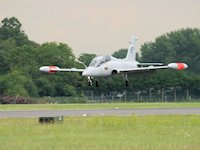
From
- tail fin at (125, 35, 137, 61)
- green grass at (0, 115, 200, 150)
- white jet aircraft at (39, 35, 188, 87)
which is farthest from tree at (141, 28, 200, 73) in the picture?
green grass at (0, 115, 200, 150)

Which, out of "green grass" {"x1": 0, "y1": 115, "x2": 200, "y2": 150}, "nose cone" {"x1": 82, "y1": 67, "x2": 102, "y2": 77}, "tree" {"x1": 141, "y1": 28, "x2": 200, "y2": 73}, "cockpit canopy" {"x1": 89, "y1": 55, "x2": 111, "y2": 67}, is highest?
"tree" {"x1": 141, "y1": 28, "x2": 200, "y2": 73}

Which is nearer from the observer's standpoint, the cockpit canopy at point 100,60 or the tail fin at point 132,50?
the cockpit canopy at point 100,60

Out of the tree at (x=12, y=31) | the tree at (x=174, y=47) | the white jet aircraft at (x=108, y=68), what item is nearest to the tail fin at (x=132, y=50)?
the white jet aircraft at (x=108, y=68)

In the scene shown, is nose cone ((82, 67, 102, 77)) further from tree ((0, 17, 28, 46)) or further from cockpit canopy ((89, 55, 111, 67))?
tree ((0, 17, 28, 46))

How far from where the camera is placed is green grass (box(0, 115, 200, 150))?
23.8 meters

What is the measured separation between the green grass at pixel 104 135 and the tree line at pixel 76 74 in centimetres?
7133

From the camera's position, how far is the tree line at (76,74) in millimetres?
114438

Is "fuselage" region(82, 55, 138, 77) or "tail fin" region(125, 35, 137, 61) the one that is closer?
"fuselage" region(82, 55, 138, 77)

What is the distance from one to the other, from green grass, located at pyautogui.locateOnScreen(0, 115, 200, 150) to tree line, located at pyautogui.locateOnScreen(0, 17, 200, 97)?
234 ft

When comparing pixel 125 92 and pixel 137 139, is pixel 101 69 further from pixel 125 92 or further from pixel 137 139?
pixel 137 139

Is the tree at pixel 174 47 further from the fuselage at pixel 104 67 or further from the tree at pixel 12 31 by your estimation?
the fuselage at pixel 104 67

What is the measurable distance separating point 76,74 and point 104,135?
9718 cm

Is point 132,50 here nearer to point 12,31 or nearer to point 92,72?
point 92,72

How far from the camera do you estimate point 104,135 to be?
91.2ft
